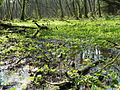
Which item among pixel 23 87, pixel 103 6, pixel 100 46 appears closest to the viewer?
pixel 23 87

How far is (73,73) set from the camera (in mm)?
3900

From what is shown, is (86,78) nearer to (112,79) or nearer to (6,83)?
(112,79)

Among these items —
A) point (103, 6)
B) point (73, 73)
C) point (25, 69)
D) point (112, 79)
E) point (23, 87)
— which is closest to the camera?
point (23, 87)

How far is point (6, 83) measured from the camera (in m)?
3.61

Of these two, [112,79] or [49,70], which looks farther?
[49,70]

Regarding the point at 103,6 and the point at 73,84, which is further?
the point at 103,6

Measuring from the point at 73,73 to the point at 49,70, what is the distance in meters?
0.57

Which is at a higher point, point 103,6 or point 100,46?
point 103,6

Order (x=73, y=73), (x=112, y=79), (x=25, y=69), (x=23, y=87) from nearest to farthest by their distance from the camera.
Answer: (x=23, y=87) < (x=112, y=79) < (x=73, y=73) < (x=25, y=69)

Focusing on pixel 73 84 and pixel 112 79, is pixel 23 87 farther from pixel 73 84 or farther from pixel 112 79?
pixel 112 79

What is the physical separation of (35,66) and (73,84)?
1563 mm

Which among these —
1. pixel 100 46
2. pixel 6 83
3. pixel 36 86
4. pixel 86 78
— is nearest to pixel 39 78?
pixel 36 86

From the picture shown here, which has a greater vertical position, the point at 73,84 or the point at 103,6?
the point at 103,6

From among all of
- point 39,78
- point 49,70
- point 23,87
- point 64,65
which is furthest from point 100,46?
point 23,87
